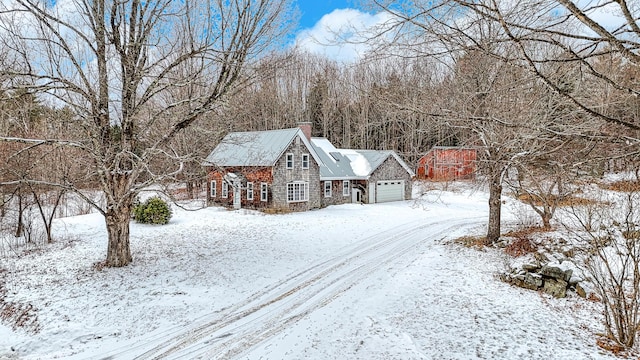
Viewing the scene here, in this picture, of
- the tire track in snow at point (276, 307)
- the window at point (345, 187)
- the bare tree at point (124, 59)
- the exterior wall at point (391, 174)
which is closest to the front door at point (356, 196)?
the window at point (345, 187)

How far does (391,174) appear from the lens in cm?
2827

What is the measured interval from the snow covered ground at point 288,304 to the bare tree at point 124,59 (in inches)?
92.4

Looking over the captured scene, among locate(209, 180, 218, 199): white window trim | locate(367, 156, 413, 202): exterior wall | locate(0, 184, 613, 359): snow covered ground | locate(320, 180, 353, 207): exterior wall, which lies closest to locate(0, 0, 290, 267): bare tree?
locate(0, 184, 613, 359): snow covered ground

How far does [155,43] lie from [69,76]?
2460 millimetres

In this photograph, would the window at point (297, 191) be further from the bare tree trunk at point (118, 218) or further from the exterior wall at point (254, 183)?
the bare tree trunk at point (118, 218)

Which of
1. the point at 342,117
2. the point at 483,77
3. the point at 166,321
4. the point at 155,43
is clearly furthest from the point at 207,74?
the point at 342,117

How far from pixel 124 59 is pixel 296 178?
1434cm

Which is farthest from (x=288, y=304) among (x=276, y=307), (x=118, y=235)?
(x=118, y=235)

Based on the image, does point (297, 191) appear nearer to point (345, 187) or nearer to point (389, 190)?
point (345, 187)

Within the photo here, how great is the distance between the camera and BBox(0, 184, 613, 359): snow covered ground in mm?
6098

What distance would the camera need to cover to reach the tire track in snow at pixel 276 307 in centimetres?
620

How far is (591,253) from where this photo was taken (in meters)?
6.11

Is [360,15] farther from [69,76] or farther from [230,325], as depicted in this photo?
[69,76]

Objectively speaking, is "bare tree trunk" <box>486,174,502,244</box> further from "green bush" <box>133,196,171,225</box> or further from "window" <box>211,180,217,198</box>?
"window" <box>211,180,217,198</box>
